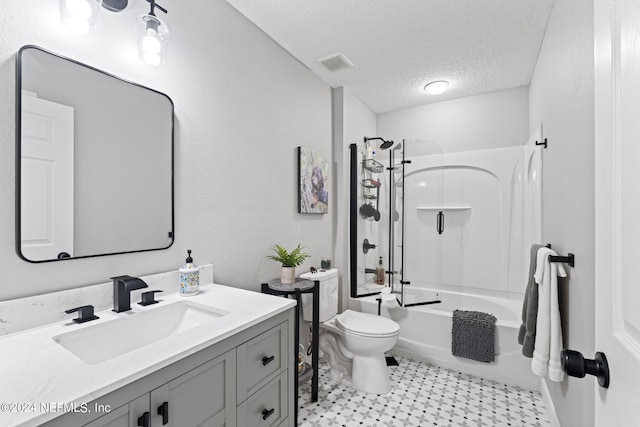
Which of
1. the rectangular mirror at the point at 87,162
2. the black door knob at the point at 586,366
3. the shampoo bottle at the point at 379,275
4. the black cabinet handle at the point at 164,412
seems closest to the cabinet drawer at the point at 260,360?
the black cabinet handle at the point at 164,412

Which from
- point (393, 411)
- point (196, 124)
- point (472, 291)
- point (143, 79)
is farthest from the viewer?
point (472, 291)

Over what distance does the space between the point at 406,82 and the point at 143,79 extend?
89.2 inches

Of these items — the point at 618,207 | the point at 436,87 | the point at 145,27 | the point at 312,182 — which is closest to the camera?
the point at 618,207

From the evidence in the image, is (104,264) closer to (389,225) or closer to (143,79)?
(143,79)

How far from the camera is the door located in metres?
0.46

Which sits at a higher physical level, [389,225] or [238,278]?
[389,225]

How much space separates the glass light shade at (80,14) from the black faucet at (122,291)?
37.3 inches

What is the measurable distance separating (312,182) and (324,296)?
3.06 ft

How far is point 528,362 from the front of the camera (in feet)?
7.38

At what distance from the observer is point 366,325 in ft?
7.47

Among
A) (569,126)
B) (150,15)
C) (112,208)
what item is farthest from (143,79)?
(569,126)

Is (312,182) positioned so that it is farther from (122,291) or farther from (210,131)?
(122,291)

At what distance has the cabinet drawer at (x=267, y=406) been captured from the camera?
1130 mm

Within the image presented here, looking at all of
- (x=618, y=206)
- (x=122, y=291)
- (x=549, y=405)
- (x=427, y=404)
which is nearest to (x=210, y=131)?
(x=122, y=291)
